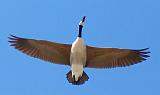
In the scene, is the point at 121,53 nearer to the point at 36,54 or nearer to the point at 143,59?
the point at 143,59

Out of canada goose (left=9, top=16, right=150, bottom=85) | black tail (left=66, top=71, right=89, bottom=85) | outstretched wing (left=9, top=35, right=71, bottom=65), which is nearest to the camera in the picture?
black tail (left=66, top=71, right=89, bottom=85)

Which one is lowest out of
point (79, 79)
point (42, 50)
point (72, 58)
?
point (79, 79)

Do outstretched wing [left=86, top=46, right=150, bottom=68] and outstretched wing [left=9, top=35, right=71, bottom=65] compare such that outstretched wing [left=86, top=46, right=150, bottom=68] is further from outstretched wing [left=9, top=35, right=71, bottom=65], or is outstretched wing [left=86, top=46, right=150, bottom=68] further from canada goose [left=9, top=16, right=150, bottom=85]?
outstretched wing [left=9, top=35, right=71, bottom=65]

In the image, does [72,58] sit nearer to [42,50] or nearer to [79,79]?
[79,79]

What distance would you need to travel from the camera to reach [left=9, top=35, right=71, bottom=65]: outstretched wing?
78.8 ft

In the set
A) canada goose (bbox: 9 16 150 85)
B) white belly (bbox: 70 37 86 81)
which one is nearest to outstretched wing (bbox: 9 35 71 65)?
canada goose (bbox: 9 16 150 85)

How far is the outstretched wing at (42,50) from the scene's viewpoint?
78.8ft

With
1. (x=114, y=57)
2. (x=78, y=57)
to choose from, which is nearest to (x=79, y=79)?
(x=78, y=57)

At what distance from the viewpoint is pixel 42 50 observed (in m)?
24.2

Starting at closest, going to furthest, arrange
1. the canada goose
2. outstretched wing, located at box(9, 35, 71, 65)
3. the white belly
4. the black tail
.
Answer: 1. the white belly
2. the black tail
3. the canada goose
4. outstretched wing, located at box(9, 35, 71, 65)

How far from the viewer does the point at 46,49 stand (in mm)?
24172

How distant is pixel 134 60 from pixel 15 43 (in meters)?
5.67

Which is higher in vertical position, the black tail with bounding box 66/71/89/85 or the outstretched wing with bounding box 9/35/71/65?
the outstretched wing with bounding box 9/35/71/65

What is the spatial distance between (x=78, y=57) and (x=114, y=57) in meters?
2.08
